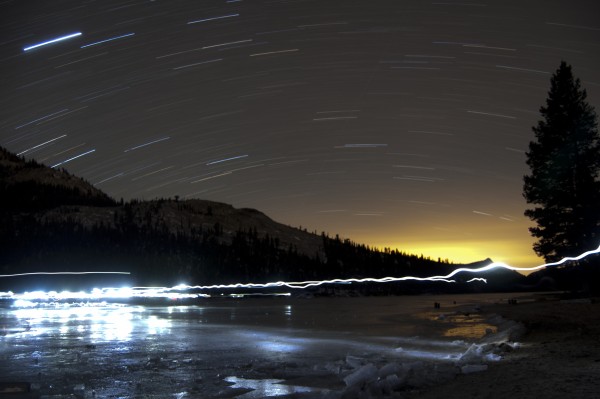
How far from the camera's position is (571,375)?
12117 millimetres

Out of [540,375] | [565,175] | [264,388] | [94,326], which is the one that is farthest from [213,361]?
[565,175]

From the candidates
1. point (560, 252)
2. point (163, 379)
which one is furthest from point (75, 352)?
point (560, 252)

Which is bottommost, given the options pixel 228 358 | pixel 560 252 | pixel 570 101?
pixel 228 358

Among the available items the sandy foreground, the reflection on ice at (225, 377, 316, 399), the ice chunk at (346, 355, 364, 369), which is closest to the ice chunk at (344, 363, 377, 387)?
the reflection on ice at (225, 377, 316, 399)

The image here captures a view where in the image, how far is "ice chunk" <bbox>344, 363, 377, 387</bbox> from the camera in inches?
535

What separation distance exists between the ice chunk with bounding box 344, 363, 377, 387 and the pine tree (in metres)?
39.4

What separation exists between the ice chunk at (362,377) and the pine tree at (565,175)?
129ft

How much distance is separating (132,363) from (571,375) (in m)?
13.8

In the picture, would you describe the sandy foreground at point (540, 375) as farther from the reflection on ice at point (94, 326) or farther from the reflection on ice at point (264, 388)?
the reflection on ice at point (94, 326)

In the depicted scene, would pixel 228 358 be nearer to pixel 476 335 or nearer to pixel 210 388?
pixel 210 388

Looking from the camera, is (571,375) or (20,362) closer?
(571,375)

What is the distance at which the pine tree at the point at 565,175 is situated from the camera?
157 ft

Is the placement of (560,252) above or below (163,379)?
above

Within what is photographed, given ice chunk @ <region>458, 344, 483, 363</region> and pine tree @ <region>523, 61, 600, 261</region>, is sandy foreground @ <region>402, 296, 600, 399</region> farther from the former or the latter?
pine tree @ <region>523, 61, 600, 261</region>
